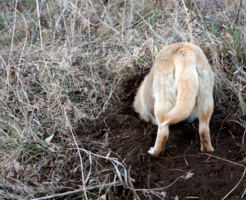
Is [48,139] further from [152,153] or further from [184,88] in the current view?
[184,88]

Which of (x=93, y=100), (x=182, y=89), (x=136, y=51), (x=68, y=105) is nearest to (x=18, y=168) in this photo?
(x=68, y=105)

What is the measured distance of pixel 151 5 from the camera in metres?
5.04

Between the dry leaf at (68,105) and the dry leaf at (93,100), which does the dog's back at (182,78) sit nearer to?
the dry leaf at (93,100)

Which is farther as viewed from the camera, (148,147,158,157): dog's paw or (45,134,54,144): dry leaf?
(45,134,54,144): dry leaf

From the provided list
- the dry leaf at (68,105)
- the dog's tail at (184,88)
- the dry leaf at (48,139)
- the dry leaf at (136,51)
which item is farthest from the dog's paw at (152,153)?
the dry leaf at (136,51)

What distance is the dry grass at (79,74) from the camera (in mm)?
2977

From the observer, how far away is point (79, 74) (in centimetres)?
403

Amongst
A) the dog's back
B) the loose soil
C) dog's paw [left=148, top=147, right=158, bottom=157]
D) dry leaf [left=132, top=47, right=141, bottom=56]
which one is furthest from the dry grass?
the dog's back

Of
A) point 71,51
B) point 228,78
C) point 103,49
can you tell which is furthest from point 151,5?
point 228,78

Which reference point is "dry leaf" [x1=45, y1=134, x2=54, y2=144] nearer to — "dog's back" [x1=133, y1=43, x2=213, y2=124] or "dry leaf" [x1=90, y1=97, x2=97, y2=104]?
"dry leaf" [x1=90, y1=97, x2=97, y2=104]

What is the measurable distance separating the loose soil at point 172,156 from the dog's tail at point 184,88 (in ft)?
1.86

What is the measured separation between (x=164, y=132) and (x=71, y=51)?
248cm

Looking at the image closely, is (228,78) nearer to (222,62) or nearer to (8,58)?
(222,62)

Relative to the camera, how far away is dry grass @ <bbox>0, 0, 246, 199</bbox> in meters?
2.98
